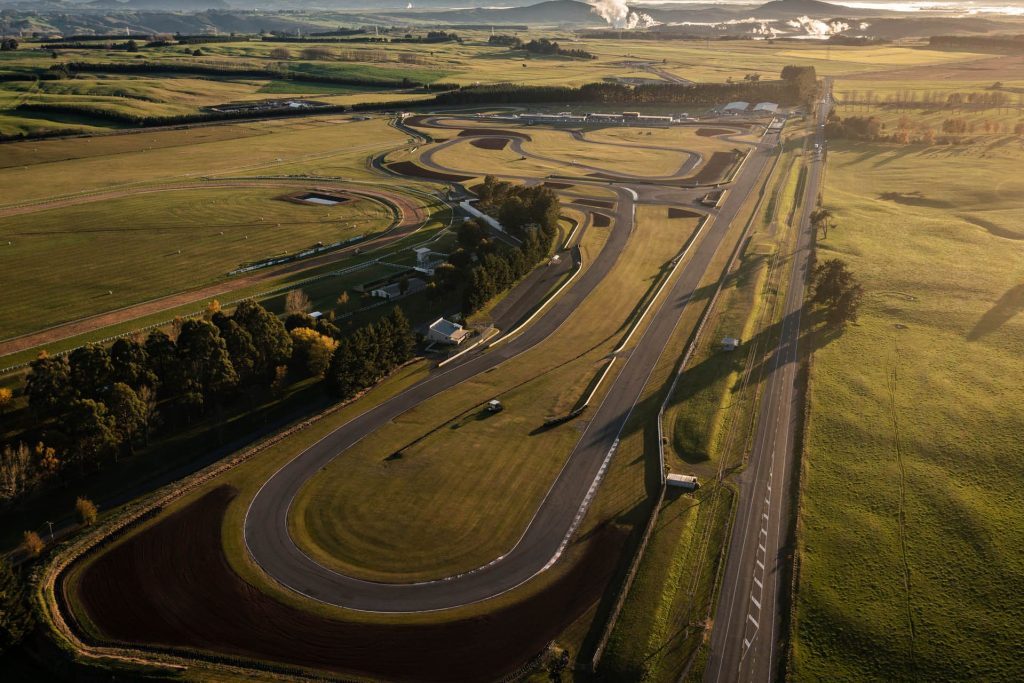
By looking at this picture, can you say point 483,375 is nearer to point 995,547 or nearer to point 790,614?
point 790,614

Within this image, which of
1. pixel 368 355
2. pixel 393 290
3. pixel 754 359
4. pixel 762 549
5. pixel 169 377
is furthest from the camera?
pixel 393 290

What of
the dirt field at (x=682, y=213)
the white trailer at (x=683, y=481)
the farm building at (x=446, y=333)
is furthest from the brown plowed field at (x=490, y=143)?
the white trailer at (x=683, y=481)

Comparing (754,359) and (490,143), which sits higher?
(490,143)

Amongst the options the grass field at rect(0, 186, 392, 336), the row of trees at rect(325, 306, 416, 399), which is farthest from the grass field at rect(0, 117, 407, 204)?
the row of trees at rect(325, 306, 416, 399)

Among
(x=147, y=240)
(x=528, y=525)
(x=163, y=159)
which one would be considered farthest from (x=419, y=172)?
(x=528, y=525)

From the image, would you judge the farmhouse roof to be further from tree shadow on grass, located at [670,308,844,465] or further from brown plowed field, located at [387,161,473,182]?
brown plowed field, located at [387,161,473,182]

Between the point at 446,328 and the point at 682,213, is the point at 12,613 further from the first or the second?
the point at 682,213
